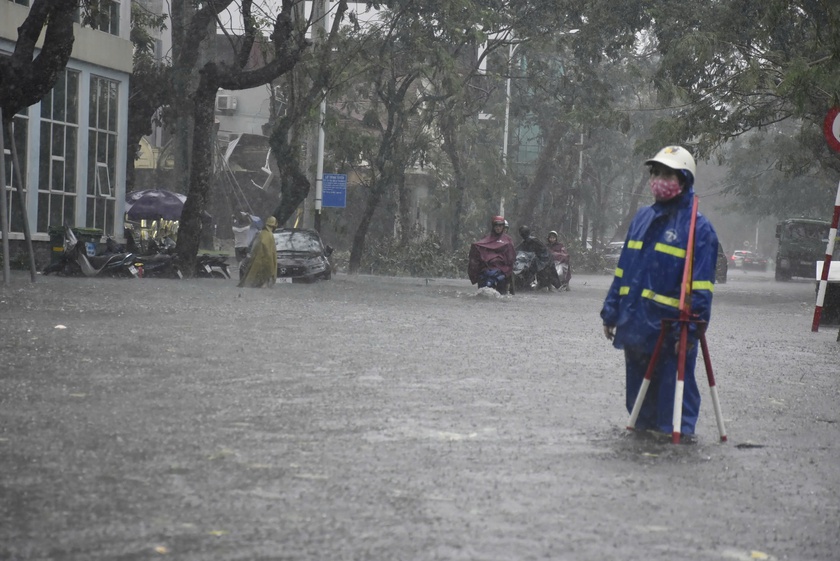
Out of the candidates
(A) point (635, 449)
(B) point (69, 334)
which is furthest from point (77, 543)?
(B) point (69, 334)

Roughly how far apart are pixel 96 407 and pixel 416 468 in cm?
273

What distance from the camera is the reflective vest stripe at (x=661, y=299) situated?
788cm

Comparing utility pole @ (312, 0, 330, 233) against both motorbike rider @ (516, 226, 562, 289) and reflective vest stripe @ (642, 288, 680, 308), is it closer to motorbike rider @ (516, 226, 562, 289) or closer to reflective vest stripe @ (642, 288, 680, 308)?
motorbike rider @ (516, 226, 562, 289)

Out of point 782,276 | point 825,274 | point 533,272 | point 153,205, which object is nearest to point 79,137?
point 153,205

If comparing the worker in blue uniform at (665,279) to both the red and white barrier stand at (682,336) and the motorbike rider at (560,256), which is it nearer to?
the red and white barrier stand at (682,336)

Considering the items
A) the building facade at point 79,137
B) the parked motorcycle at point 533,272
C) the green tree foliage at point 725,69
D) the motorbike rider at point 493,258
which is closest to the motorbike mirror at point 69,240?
the building facade at point 79,137

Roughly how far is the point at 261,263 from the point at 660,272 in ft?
63.0

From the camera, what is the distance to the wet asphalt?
5.22m

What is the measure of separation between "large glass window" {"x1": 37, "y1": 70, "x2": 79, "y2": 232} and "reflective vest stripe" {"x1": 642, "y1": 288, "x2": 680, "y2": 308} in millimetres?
23370

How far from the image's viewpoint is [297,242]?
32.1 meters

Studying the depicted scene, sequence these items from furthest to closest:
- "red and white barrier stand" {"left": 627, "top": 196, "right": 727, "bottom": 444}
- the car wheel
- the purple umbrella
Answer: the car wheel, the purple umbrella, "red and white barrier stand" {"left": 627, "top": 196, "right": 727, "bottom": 444}

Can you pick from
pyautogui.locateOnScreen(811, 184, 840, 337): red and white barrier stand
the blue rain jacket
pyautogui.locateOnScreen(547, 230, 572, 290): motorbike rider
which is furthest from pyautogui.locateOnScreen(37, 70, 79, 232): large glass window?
the blue rain jacket

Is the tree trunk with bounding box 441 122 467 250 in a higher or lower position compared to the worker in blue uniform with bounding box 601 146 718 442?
higher

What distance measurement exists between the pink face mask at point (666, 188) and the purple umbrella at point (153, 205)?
30.5 meters
